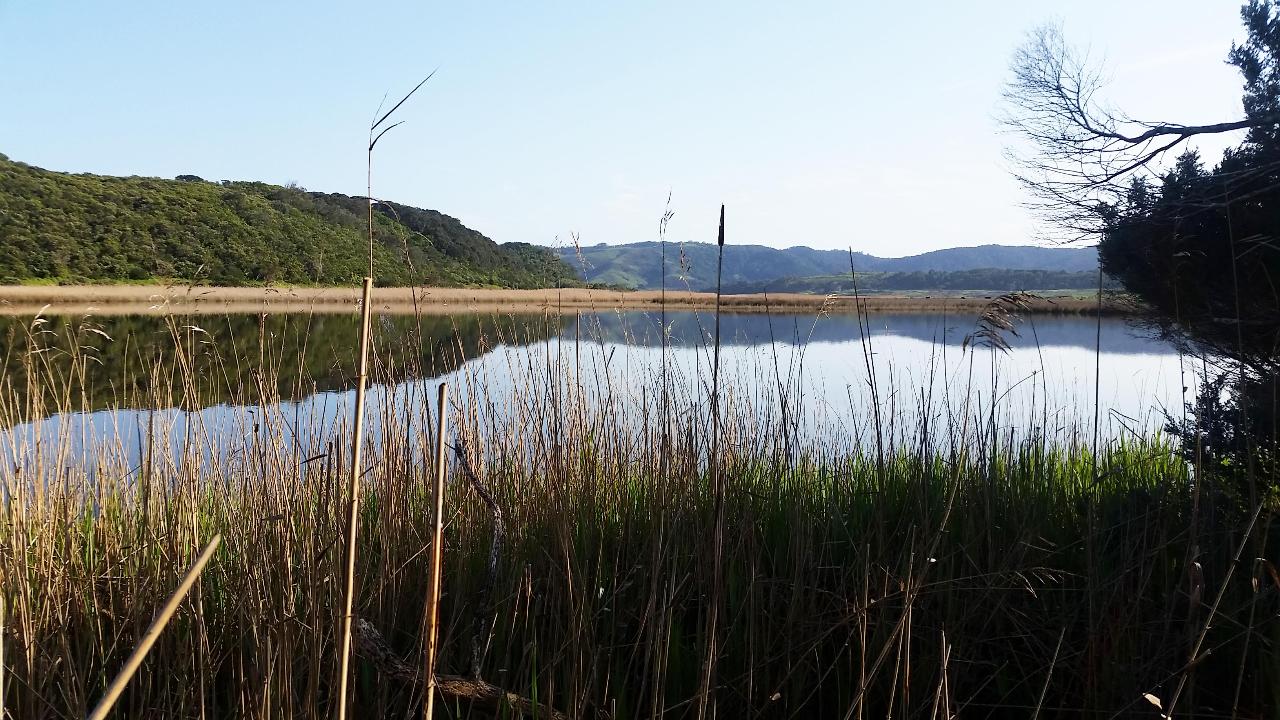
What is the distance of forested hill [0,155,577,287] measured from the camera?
25.1 metres

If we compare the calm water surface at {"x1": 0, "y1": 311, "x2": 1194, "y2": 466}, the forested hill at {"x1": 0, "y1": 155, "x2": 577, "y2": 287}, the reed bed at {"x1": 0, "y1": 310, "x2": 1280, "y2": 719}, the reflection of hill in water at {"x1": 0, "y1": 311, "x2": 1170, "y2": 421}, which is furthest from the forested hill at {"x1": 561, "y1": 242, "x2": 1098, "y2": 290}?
the reed bed at {"x1": 0, "y1": 310, "x2": 1280, "y2": 719}

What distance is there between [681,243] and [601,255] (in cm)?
15065

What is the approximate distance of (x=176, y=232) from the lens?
30234 millimetres

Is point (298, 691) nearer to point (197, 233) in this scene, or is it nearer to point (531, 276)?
point (197, 233)

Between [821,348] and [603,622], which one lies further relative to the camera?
[821,348]

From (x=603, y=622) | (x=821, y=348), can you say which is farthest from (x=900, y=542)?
(x=821, y=348)

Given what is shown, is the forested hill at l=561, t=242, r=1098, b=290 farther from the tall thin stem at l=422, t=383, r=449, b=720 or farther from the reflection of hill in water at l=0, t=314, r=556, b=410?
the tall thin stem at l=422, t=383, r=449, b=720

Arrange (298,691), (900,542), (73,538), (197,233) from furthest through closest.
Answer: (197,233) < (900,542) < (73,538) < (298,691)

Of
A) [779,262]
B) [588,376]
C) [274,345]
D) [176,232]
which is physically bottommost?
[274,345]

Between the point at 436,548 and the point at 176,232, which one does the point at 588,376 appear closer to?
the point at 436,548

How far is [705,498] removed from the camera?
2215 millimetres

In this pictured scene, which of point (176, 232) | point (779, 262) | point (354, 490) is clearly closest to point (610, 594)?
point (354, 490)

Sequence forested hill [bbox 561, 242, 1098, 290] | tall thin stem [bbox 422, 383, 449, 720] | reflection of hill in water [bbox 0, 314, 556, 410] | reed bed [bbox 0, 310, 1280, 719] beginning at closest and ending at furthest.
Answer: tall thin stem [bbox 422, 383, 449, 720]
reed bed [bbox 0, 310, 1280, 719]
reflection of hill in water [bbox 0, 314, 556, 410]
forested hill [bbox 561, 242, 1098, 290]

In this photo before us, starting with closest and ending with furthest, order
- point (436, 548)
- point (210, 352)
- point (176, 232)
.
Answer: point (436, 548), point (210, 352), point (176, 232)
